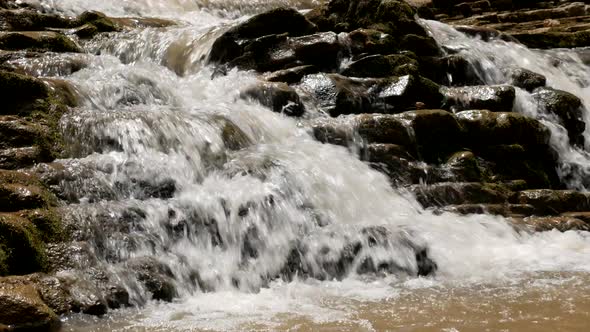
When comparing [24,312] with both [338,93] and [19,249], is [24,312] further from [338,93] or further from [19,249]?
[338,93]

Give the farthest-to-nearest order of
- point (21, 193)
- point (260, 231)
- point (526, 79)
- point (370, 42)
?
point (526, 79) < point (370, 42) < point (260, 231) < point (21, 193)

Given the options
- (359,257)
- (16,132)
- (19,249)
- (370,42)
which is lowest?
(359,257)

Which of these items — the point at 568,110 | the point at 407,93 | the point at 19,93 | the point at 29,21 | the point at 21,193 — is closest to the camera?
the point at 21,193

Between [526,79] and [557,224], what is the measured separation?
4980 mm

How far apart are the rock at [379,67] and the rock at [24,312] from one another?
755 cm

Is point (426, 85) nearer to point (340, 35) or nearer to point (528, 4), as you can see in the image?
point (340, 35)

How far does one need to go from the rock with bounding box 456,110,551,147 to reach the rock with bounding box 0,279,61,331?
281 inches

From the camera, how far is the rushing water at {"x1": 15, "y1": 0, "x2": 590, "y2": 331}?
4.93 metres

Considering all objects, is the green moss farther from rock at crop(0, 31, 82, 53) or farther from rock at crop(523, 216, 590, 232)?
rock at crop(523, 216, 590, 232)

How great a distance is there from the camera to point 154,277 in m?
5.49

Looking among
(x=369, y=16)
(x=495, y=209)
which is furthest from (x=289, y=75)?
(x=495, y=209)

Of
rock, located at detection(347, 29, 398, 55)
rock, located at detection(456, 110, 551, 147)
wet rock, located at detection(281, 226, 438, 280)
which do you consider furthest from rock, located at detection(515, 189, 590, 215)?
rock, located at detection(347, 29, 398, 55)

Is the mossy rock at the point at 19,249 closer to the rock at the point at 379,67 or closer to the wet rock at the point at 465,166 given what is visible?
the wet rock at the point at 465,166

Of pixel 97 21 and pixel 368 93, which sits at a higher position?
pixel 97 21
